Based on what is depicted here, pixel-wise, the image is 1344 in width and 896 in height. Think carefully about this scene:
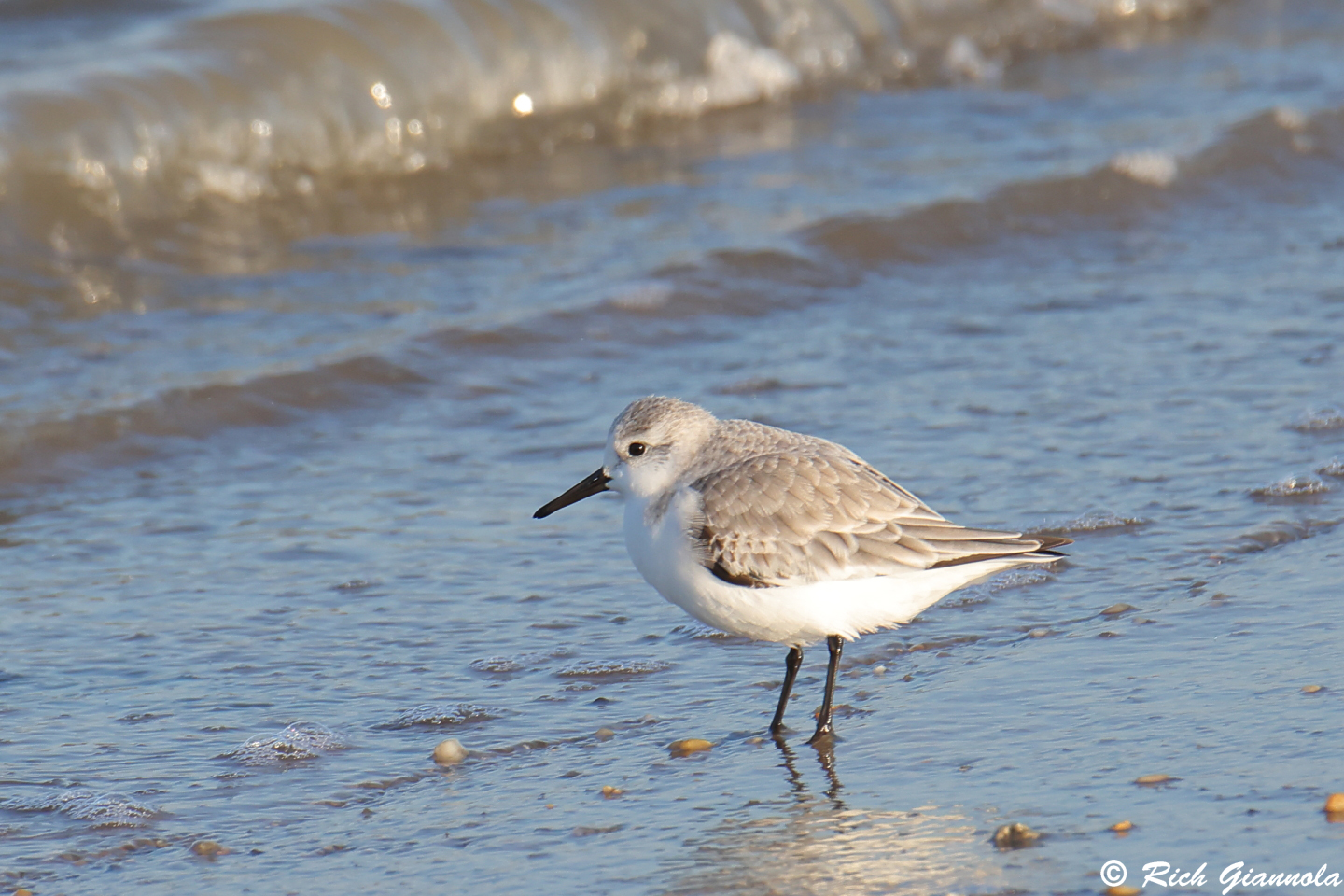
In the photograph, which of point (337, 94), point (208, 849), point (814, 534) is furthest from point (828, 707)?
point (337, 94)

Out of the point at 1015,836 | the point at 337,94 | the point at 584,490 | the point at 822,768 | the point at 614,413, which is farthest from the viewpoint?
the point at 337,94

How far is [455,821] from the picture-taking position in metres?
3.69

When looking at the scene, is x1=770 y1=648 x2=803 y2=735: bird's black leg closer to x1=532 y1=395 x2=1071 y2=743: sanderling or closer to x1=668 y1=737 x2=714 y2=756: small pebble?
x1=532 y1=395 x2=1071 y2=743: sanderling

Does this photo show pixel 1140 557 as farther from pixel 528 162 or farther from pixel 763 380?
pixel 528 162

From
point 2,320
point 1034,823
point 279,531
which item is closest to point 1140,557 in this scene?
point 1034,823

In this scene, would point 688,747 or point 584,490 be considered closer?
point 688,747

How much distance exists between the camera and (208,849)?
3.59 m

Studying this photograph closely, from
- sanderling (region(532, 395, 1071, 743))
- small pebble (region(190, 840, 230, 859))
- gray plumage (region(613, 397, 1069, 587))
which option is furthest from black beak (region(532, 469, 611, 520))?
small pebble (region(190, 840, 230, 859))

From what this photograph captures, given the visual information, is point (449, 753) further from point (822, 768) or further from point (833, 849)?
point (833, 849)

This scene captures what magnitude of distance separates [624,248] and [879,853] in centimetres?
554

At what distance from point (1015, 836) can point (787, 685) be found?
2.93 feet

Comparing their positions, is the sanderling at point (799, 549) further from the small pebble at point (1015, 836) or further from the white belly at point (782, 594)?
the small pebble at point (1015, 836)

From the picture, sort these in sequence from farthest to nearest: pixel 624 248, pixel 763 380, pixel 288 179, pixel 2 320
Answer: pixel 288 179 < pixel 624 248 < pixel 2 320 < pixel 763 380

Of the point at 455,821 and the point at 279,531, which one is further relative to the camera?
the point at 279,531
